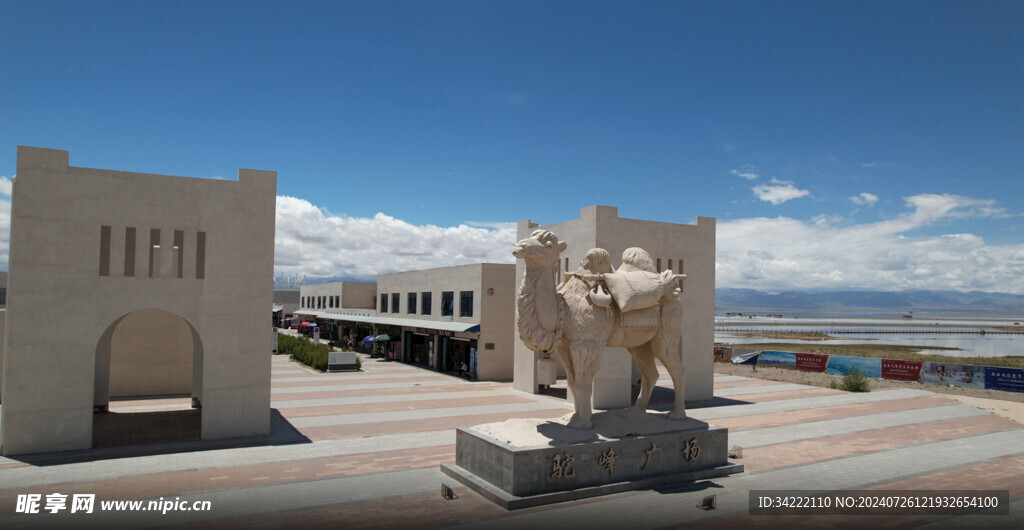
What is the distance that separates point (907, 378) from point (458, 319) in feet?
71.7

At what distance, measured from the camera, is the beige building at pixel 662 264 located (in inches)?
751

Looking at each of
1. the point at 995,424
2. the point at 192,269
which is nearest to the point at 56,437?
Result: the point at 192,269

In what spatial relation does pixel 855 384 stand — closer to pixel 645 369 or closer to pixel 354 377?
pixel 645 369

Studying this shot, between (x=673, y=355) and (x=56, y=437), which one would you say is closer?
(x=673, y=355)

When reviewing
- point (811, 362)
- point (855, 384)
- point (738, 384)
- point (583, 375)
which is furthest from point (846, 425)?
point (811, 362)

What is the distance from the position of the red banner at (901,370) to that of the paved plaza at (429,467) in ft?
25.7

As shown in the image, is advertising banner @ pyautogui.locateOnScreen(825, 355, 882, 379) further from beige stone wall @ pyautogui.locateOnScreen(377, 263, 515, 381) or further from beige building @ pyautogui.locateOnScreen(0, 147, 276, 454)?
beige building @ pyautogui.locateOnScreen(0, 147, 276, 454)

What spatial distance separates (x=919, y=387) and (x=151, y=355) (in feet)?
103

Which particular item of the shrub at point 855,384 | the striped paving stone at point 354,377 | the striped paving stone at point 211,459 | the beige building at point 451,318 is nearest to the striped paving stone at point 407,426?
the striped paving stone at point 211,459

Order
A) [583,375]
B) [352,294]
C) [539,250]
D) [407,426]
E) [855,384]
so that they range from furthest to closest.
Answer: [352,294], [855,384], [407,426], [583,375], [539,250]

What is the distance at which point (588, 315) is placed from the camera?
10320 millimetres

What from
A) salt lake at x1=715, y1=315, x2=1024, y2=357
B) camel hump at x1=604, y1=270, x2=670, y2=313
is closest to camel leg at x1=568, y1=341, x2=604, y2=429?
camel hump at x1=604, y1=270, x2=670, y2=313

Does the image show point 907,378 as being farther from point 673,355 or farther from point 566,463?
point 566,463

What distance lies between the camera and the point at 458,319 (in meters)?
29.7
